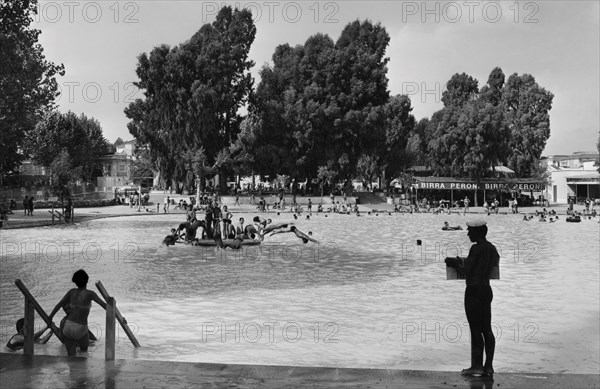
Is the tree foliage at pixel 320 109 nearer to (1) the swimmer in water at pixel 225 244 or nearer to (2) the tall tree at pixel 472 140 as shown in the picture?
(2) the tall tree at pixel 472 140

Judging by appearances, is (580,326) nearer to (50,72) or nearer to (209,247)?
(209,247)

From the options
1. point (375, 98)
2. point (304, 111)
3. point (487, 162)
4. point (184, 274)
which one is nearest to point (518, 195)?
point (487, 162)

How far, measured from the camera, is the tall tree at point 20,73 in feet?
90.4

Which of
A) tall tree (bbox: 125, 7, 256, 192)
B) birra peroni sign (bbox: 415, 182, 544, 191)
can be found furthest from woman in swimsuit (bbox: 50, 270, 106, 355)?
birra peroni sign (bbox: 415, 182, 544, 191)

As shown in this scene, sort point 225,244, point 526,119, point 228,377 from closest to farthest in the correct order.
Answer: point 228,377 → point 225,244 → point 526,119

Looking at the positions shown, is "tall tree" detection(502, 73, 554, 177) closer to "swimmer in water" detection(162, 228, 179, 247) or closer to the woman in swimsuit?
"swimmer in water" detection(162, 228, 179, 247)

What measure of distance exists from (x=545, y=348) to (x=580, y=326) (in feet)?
6.57

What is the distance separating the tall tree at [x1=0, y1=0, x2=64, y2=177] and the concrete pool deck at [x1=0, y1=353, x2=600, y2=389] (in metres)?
24.2

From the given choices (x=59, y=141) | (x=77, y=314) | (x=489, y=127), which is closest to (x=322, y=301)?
(x=77, y=314)

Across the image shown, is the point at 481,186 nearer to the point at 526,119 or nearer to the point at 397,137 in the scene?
the point at 397,137

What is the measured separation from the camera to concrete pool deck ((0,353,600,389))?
6.41 m

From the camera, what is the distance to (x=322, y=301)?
13883 millimetres

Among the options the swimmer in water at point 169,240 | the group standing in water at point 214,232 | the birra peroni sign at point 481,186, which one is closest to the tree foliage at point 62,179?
the group standing in water at point 214,232

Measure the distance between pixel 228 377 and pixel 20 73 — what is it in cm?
2810
